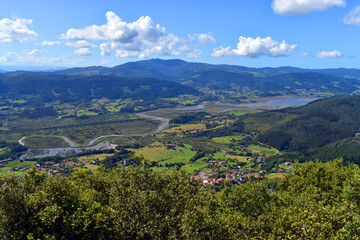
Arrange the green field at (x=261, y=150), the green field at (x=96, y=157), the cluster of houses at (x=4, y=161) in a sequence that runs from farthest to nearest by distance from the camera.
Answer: the green field at (x=261, y=150) → the green field at (x=96, y=157) → the cluster of houses at (x=4, y=161)

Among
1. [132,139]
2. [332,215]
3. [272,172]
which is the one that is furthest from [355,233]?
[132,139]

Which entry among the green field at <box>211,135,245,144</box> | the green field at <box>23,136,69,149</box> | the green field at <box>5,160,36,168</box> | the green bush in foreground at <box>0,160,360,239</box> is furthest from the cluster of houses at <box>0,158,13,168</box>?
the green field at <box>211,135,245,144</box>

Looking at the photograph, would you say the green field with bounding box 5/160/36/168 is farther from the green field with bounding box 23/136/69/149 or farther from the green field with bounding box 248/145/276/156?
the green field with bounding box 248/145/276/156

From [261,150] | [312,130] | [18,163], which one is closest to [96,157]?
[18,163]

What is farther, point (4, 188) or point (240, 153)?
point (240, 153)

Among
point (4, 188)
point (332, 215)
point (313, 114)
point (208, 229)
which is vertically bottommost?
point (313, 114)

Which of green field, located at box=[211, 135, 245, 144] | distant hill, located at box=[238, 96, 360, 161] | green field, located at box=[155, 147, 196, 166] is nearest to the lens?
green field, located at box=[155, 147, 196, 166]

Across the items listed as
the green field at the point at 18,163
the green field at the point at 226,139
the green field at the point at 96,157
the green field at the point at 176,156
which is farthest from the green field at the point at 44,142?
the green field at the point at 226,139

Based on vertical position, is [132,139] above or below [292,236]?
below

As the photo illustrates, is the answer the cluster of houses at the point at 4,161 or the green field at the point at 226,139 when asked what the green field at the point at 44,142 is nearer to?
the cluster of houses at the point at 4,161

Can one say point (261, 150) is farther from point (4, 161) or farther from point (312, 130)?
point (4, 161)

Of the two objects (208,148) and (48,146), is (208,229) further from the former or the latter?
(48,146)
